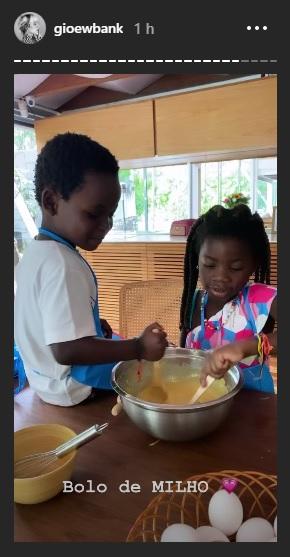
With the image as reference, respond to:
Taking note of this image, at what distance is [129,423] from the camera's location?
46 centimetres

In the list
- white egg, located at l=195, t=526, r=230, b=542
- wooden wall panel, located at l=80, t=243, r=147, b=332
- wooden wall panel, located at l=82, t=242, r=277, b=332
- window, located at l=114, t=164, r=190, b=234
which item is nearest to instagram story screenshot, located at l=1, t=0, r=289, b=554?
white egg, located at l=195, t=526, r=230, b=542

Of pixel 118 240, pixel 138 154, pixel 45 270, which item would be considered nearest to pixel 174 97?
pixel 138 154

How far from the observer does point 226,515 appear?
0.31 m

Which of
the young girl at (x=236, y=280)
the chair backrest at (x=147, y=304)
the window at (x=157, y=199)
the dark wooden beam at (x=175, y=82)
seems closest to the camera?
the young girl at (x=236, y=280)

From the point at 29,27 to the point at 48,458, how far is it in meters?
0.39

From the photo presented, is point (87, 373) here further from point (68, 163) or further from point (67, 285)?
point (68, 163)

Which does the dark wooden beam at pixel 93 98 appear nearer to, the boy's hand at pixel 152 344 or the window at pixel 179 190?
the window at pixel 179 190

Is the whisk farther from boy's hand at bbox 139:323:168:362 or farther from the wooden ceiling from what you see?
the wooden ceiling

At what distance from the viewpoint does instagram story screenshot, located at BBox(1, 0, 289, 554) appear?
11.9 inches

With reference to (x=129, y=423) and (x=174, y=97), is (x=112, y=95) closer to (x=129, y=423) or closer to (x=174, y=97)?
(x=174, y=97)

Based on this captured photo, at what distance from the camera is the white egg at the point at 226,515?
0.30 m

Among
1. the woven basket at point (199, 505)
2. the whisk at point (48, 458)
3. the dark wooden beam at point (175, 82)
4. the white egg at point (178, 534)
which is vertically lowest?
the woven basket at point (199, 505)

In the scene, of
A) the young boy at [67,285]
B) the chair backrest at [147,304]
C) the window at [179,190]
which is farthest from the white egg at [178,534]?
the window at [179,190]

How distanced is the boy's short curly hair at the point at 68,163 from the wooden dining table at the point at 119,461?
28 centimetres
